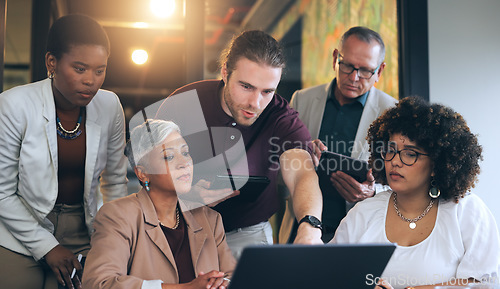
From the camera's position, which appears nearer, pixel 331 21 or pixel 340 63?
pixel 340 63

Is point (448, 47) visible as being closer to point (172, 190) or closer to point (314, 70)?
point (314, 70)

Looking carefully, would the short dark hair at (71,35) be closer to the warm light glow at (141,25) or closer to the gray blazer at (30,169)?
the gray blazer at (30,169)

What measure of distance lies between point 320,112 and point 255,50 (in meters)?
0.83

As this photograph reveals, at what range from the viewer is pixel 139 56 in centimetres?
455

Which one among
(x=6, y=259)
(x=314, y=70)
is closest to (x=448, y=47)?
(x=314, y=70)

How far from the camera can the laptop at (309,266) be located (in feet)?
3.68

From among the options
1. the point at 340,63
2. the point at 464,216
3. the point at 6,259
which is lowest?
the point at 6,259

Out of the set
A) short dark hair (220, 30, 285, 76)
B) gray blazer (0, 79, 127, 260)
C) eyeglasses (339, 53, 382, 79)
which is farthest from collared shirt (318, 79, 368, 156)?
gray blazer (0, 79, 127, 260)

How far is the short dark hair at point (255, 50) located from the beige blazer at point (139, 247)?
0.63m

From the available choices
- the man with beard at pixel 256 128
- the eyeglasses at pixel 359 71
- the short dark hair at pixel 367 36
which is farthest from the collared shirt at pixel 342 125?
the man with beard at pixel 256 128

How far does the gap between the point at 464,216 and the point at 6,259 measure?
5.75ft

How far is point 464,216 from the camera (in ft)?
6.21

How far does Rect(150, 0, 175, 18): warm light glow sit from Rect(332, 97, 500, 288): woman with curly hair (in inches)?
66.4

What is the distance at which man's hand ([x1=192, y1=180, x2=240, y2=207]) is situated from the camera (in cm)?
202
